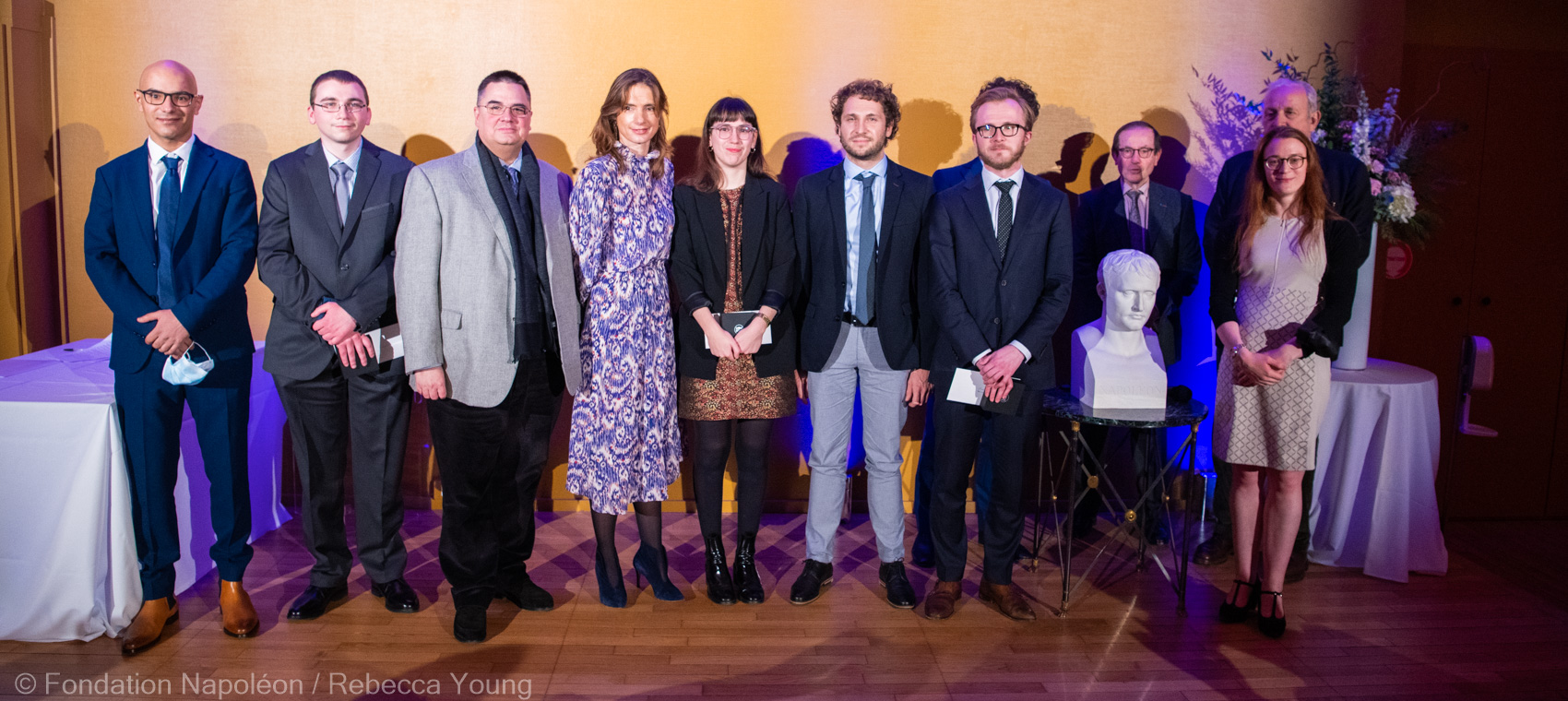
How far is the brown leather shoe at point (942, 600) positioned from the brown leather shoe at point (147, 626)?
2542 mm

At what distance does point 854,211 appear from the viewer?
3230 mm

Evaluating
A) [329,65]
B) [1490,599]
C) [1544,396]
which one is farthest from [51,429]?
[1544,396]

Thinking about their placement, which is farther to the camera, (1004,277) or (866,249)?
(866,249)

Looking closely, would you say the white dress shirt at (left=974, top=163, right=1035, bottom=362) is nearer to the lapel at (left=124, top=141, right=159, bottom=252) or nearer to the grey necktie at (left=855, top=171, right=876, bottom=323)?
the grey necktie at (left=855, top=171, right=876, bottom=323)

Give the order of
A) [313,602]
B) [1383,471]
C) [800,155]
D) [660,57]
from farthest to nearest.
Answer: [800,155]
[660,57]
[1383,471]
[313,602]

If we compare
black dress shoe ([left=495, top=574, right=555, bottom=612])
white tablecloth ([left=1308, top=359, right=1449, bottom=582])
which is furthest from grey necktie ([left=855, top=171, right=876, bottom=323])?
white tablecloth ([left=1308, top=359, right=1449, bottom=582])

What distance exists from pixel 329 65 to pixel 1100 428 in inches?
155

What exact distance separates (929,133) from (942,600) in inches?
89.4

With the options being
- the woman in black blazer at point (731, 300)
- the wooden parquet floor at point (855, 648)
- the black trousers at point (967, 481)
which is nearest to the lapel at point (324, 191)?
the woman in black blazer at point (731, 300)

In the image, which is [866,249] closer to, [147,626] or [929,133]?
[929,133]

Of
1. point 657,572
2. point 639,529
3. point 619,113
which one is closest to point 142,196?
point 619,113

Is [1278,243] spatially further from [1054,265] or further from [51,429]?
[51,429]

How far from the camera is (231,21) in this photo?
4184 mm

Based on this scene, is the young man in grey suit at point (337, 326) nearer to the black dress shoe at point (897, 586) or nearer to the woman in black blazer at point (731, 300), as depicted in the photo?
the woman in black blazer at point (731, 300)
